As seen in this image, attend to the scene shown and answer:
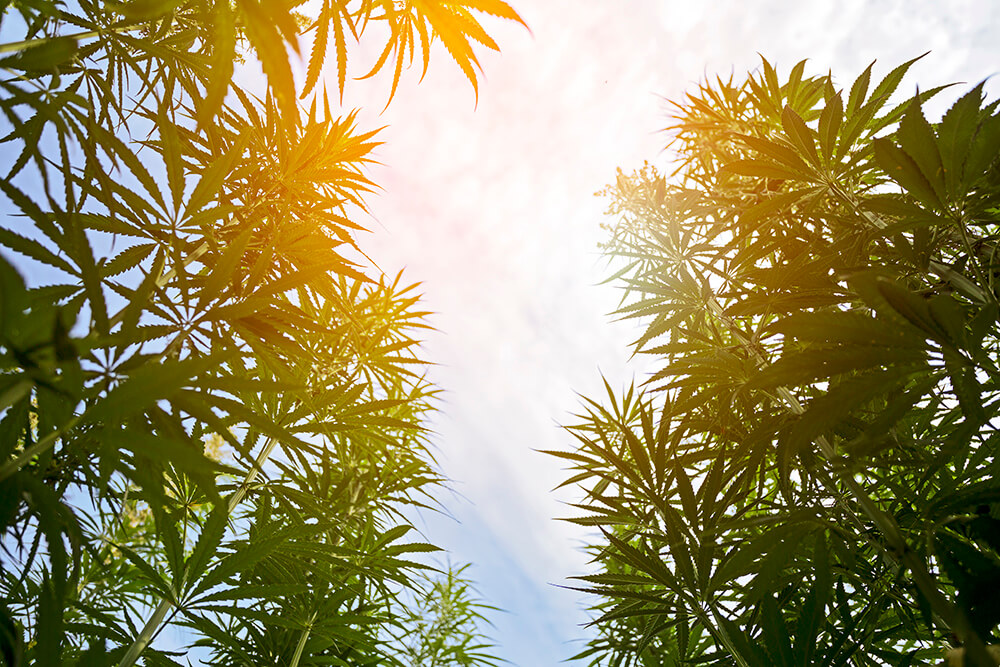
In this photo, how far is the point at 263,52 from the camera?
47 cm

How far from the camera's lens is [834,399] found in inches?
23.8

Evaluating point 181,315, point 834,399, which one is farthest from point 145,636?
point 834,399

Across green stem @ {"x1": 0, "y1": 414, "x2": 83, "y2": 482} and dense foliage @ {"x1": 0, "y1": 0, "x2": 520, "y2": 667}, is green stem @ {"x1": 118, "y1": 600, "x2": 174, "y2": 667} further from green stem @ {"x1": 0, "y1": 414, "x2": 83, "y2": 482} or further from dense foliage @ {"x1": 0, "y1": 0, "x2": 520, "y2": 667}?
green stem @ {"x1": 0, "y1": 414, "x2": 83, "y2": 482}

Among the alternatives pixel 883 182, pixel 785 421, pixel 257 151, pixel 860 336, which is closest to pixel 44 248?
pixel 257 151

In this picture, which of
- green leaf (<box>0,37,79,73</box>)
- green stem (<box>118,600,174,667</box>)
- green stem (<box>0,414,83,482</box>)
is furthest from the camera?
green stem (<box>118,600,174,667</box>)

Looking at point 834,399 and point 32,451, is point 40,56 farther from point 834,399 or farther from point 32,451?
point 834,399

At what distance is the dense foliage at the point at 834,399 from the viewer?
0.61m

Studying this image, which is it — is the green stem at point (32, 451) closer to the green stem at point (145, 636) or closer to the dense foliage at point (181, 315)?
the dense foliage at point (181, 315)

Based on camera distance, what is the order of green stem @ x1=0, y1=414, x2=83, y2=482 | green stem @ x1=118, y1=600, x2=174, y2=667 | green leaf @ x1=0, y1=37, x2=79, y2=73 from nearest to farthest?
green stem @ x1=0, y1=414, x2=83, y2=482 → green leaf @ x1=0, y1=37, x2=79, y2=73 → green stem @ x1=118, y1=600, x2=174, y2=667

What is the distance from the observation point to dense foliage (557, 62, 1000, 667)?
2.01 feet

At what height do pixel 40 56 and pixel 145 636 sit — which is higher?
pixel 40 56

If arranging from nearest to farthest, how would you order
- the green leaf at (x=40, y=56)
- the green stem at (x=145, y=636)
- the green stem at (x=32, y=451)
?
the green stem at (x=32, y=451) → the green leaf at (x=40, y=56) → the green stem at (x=145, y=636)

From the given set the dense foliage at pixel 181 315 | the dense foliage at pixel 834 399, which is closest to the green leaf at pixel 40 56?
the dense foliage at pixel 181 315

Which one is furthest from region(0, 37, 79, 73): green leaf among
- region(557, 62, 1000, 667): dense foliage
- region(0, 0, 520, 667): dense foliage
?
region(557, 62, 1000, 667): dense foliage
